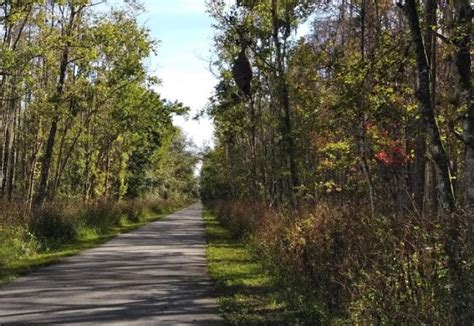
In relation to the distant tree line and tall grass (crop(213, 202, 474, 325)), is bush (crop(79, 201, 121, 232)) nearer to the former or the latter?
the distant tree line

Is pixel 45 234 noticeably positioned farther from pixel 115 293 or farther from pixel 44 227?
pixel 115 293

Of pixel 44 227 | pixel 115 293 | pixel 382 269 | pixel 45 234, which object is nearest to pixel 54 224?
pixel 44 227

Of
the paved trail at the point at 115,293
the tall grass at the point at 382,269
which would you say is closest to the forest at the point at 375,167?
the tall grass at the point at 382,269

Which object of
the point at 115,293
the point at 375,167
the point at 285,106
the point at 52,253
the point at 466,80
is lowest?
the point at 115,293

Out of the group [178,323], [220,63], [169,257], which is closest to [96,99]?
[220,63]

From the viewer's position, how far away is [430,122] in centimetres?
816

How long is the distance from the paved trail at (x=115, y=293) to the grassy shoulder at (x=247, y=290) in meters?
0.29

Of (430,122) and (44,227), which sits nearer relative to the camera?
(430,122)

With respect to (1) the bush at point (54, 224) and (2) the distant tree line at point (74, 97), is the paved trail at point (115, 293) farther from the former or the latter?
(2) the distant tree line at point (74, 97)

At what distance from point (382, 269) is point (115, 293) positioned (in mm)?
6255

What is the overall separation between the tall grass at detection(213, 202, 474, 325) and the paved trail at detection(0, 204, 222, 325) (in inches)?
68.9

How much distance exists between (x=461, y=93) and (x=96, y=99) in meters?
27.9

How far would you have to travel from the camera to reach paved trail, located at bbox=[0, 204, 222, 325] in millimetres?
8898

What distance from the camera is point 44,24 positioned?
2553 cm
